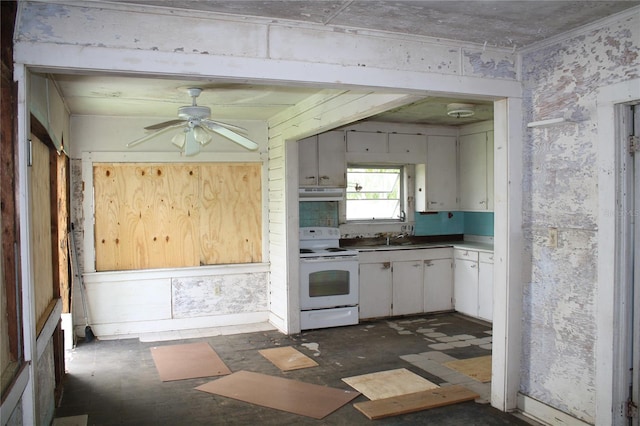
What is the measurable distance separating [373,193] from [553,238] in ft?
12.3

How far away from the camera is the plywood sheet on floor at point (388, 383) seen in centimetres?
391

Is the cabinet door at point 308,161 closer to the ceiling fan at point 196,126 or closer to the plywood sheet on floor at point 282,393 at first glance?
the ceiling fan at point 196,126

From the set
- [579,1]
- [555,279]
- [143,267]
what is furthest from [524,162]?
[143,267]

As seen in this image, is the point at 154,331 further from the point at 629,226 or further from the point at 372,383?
the point at 629,226

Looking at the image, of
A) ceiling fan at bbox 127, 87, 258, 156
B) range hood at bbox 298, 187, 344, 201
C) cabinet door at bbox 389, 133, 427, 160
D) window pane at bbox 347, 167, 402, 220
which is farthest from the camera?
window pane at bbox 347, 167, 402, 220

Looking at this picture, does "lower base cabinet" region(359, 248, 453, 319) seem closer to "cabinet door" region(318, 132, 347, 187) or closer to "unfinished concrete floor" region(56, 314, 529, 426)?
"unfinished concrete floor" region(56, 314, 529, 426)

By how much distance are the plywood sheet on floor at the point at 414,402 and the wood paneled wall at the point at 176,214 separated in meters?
3.02

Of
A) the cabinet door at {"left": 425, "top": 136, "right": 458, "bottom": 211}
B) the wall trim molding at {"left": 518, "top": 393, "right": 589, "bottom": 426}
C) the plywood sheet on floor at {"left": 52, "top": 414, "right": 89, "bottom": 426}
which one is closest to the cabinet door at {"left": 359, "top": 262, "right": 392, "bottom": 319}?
the cabinet door at {"left": 425, "top": 136, "right": 458, "bottom": 211}

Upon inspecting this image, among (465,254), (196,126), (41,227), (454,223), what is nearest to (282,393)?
(41,227)

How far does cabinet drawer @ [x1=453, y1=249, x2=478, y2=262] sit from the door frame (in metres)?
3.27

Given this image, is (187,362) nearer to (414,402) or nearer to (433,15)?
(414,402)

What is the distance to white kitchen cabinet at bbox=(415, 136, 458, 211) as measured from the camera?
6.84 m

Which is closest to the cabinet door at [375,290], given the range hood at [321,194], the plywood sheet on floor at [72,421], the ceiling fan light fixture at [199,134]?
the range hood at [321,194]

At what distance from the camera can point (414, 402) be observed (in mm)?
3678
